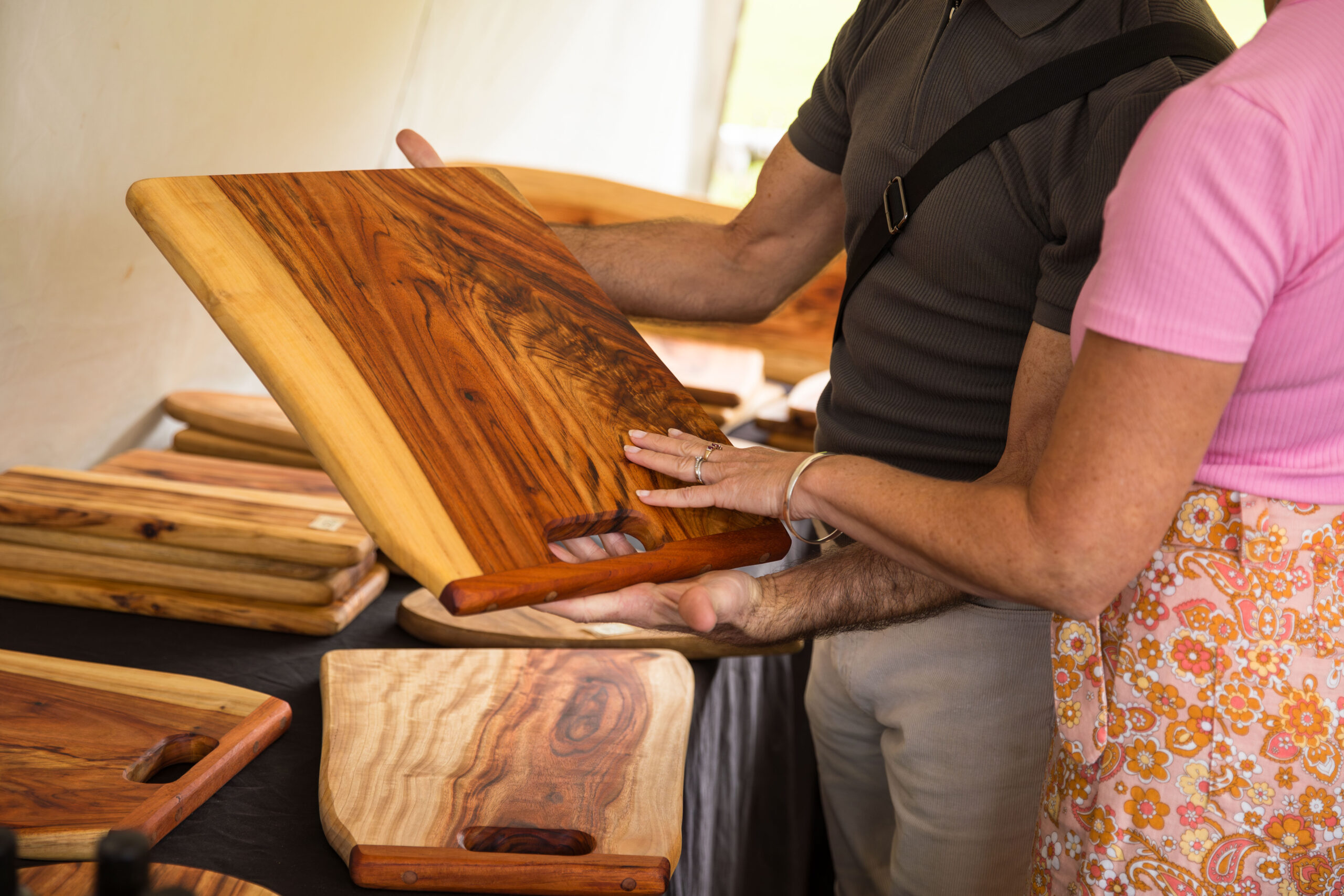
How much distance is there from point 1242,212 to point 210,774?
788 mm

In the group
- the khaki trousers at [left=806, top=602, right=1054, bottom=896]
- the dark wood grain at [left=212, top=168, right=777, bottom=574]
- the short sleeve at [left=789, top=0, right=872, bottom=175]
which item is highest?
the short sleeve at [left=789, top=0, right=872, bottom=175]

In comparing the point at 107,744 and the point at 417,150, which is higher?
the point at 417,150

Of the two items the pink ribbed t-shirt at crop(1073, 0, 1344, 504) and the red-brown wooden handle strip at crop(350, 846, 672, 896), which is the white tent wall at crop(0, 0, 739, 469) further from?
the pink ribbed t-shirt at crop(1073, 0, 1344, 504)

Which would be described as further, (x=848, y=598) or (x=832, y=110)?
(x=832, y=110)

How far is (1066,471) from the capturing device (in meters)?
0.58

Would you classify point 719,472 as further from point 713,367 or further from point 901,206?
point 713,367

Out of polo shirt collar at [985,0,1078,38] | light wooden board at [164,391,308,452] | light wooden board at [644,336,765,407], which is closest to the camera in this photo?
polo shirt collar at [985,0,1078,38]

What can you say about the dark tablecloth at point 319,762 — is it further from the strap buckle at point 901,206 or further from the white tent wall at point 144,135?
the strap buckle at point 901,206

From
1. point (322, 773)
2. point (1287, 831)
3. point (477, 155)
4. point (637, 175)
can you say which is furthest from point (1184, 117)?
point (637, 175)

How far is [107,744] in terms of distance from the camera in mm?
812

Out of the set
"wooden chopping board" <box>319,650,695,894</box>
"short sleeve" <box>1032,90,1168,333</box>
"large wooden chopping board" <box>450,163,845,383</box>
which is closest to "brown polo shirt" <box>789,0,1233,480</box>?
"short sleeve" <box>1032,90,1168,333</box>

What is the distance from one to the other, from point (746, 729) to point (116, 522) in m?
0.79

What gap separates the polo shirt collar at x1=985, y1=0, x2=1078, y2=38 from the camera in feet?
2.77

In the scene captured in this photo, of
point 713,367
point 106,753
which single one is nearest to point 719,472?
point 106,753
